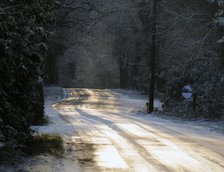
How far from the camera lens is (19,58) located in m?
9.48

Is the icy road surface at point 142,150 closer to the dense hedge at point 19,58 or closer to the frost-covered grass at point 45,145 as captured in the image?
the frost-covered grass at point 45,145

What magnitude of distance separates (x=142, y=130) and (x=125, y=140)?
3805mm

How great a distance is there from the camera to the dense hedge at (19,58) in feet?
29.7

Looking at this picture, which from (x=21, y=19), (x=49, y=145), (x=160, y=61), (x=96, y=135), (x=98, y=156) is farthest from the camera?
(x=160, y=61)

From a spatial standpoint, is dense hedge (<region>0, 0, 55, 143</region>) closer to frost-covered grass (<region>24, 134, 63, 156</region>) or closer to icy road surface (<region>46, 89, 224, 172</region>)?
frost-covered grass (<region>24, 134, 63, 156</region>)

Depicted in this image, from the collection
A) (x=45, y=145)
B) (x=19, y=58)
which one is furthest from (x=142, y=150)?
(x=19, y=58)

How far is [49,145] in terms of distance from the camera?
13.3m

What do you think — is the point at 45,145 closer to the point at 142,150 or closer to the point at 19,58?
the point at 142,150

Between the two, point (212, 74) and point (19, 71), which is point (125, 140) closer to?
point (19, 71)

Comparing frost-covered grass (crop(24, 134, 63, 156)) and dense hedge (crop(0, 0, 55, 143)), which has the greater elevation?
dense hedge (crop(0, 0, 55, 143))

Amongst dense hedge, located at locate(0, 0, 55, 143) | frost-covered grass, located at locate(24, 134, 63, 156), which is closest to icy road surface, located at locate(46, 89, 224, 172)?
frost-covered grass, located at locate(24, 134, 63, 156)

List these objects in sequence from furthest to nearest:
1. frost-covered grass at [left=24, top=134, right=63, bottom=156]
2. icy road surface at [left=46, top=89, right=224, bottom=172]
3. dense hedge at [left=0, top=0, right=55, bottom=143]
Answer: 1. frost-covered grass at [left=24, top=134, right=63, bottom=156]
2. icy road surface at [left=46, top=89, right=224, bottom=172]
3. dense hedge at [left=0, top=0, right=55, bottom=143]

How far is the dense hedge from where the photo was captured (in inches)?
356

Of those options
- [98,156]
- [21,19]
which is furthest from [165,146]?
[21,19]
